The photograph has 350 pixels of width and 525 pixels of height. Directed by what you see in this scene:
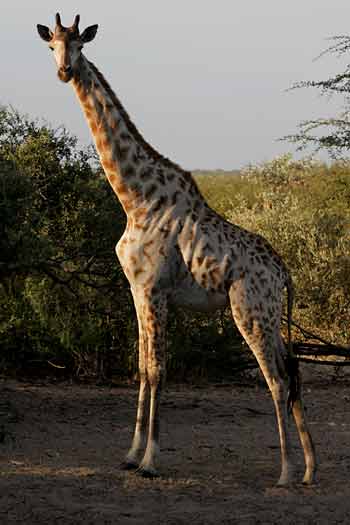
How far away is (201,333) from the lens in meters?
12.6

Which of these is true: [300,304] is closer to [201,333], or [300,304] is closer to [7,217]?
[201,333]

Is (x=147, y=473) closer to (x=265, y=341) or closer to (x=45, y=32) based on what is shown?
(x=265, y=341)

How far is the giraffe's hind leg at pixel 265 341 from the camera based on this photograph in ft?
24.4

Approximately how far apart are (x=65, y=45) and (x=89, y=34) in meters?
0.38

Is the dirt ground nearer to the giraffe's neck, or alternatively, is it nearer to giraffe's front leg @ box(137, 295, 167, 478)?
giraffe's front leg @ box(137, 295, 167, 478)

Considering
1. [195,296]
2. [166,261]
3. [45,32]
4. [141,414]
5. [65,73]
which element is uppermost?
[45,32]

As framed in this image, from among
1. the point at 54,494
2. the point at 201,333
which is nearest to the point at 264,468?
the point at 54,494

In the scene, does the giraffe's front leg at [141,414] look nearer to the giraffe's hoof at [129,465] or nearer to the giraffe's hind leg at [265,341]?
the giraffe's hoof at [129,465]

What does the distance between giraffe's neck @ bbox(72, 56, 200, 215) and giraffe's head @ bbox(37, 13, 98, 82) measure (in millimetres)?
134

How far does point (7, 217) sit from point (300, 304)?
7.64m

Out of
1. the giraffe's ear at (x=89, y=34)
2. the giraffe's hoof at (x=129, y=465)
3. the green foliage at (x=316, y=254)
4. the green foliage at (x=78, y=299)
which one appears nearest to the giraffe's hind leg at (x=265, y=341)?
the giraffe's hoof at (x=129, y=465)

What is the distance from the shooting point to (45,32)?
305 inches

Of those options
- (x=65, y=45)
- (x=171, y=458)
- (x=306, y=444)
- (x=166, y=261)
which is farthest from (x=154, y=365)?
(x=65, y=45)

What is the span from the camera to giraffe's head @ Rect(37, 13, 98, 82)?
7500 mm
